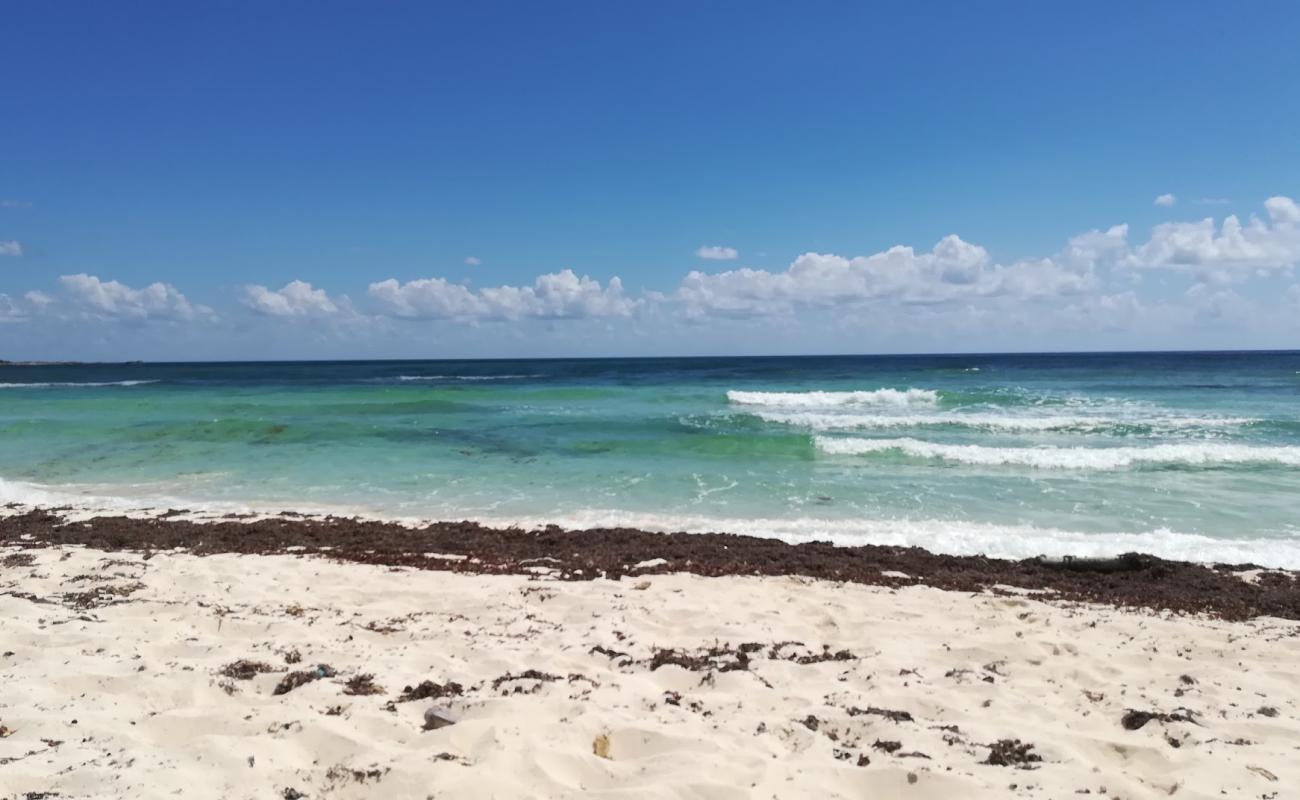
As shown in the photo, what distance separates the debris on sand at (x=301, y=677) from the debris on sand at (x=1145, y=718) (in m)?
4.99

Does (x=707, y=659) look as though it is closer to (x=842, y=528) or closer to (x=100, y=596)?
(x=100, y=596)

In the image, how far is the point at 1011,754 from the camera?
3.72 m

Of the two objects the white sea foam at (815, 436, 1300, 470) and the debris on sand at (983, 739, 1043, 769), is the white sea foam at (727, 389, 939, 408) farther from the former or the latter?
the debris on sand at (983, 739, 1043, 769)

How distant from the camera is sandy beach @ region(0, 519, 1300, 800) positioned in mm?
3400

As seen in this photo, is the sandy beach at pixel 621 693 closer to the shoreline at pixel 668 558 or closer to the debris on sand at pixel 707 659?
the debris on sand at pixel 707 659

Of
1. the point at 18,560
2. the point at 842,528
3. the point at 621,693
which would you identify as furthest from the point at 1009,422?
the point at 18,560

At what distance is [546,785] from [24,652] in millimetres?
3925

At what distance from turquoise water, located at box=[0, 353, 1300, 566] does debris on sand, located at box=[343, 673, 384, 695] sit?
6531mm

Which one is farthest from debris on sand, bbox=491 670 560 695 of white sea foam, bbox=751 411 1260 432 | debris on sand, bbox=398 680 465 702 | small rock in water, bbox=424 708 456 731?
white sea foam, bbox=751 411 1260 432

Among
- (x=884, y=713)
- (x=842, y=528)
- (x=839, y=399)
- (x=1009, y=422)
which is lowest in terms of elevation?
(x=842, y=528)

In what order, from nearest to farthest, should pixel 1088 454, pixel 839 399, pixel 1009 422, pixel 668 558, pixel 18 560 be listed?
pixel 18 560 < pixel 668 558 < pixel 1088 454 < pixel 1009 422 < pixel 839 399

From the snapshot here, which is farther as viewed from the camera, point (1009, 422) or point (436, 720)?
point (1009, 422)

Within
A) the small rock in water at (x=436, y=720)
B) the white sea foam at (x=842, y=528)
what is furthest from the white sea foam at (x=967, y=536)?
the small rock in water at (x=436, y=720)

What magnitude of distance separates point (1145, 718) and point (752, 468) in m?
11.5
